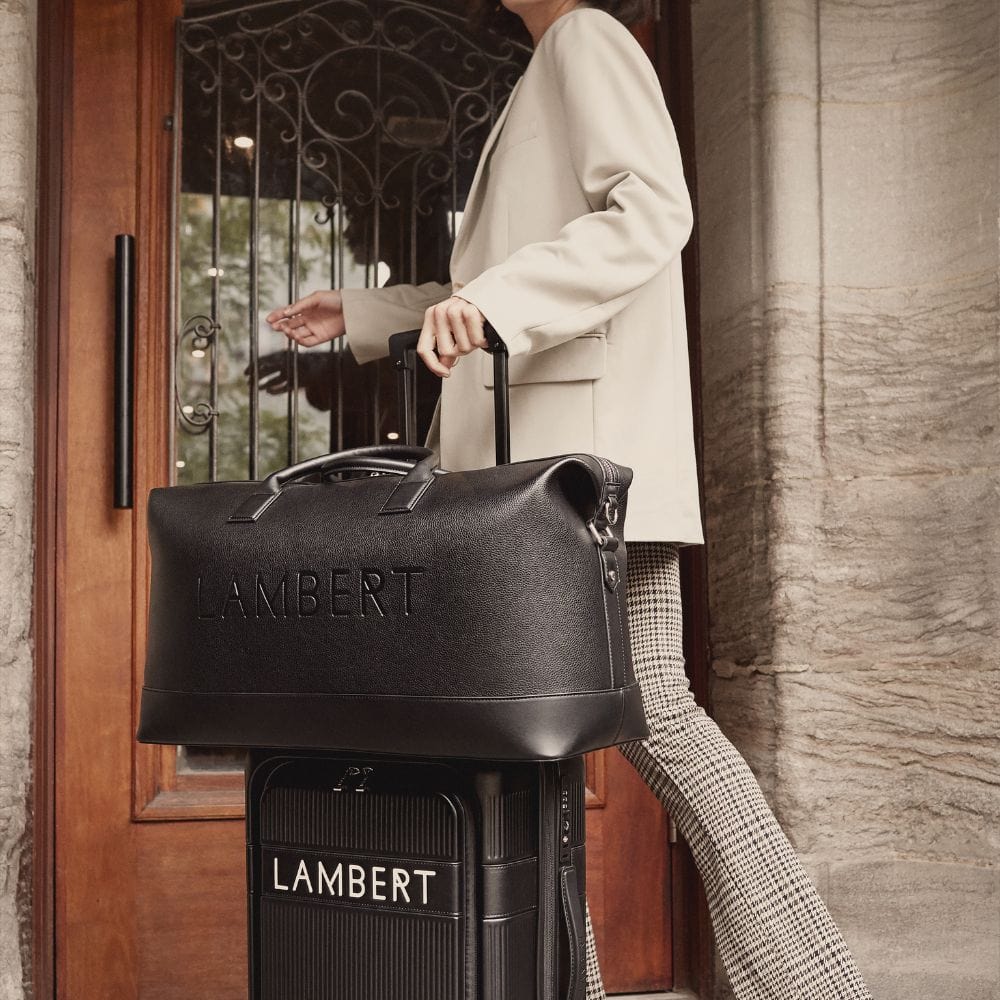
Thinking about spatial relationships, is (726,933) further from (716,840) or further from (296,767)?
(296,767)

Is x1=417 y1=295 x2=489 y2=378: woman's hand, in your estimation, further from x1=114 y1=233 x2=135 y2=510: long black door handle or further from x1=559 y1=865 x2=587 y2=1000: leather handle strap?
x1=114 y1=233 x2=135 y2=510: long black door handle

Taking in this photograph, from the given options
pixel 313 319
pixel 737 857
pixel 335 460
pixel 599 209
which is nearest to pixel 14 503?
pixel 313 319

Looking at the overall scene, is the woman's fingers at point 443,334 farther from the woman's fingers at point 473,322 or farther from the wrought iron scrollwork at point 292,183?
the wrought iron scrollwork at point 292,183

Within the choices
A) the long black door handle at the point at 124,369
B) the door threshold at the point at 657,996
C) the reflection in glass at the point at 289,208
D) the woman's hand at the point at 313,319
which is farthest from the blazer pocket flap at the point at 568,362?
the door threshold at the point at 657,996

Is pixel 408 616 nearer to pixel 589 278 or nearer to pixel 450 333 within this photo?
pixel 450 333

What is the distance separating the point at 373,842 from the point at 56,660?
2.92 ft

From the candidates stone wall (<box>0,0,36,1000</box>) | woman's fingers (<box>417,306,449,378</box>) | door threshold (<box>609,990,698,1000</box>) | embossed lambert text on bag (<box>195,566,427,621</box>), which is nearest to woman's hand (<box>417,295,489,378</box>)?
woman's fingers (<box>417,306,449,378</box>)

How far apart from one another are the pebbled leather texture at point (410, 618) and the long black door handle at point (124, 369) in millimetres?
684

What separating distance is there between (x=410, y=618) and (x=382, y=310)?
0.84 m

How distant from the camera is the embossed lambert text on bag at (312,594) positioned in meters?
1.07

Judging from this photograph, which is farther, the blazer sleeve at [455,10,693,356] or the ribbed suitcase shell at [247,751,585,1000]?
the blazer sleeve at [455,10,693,356]

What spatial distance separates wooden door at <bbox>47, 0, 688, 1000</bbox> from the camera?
1817 millimetres

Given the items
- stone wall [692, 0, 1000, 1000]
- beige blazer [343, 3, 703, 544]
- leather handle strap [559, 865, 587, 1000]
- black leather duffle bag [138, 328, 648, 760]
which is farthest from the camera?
stone wall [692, 0, 1000, 1000]

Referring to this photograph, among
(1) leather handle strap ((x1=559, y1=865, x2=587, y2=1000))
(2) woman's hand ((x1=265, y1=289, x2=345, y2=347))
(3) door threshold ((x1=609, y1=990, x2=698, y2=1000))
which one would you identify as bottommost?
(3) door threshold ((x1=609, y1=990, x2=698, y2=1000))
